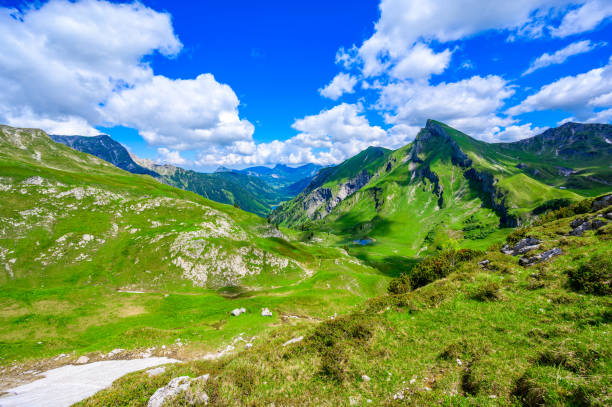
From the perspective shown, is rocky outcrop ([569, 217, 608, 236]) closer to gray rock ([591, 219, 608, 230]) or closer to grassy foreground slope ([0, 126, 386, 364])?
gray rock ([591, 219, 608, 230])

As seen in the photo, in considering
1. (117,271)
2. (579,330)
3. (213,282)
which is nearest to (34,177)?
(117,271)

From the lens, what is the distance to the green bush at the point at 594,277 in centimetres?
1678

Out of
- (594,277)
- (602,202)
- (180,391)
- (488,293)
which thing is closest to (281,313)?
(180,391)

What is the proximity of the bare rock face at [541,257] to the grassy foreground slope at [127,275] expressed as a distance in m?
43.3

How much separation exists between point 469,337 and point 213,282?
79.2 metres

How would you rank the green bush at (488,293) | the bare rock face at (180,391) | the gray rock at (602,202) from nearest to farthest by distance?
Answer: the bare rock face at (180,391) → the green bush at (488,293) → the gray rock at (602,202)

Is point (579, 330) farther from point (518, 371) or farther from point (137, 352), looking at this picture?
point (137, 352)

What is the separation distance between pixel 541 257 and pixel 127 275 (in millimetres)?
97957

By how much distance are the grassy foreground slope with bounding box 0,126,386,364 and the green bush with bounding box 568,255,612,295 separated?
44.6 metres

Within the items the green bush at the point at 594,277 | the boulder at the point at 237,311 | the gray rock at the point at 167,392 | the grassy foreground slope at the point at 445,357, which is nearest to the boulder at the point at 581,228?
the grassy foreground slope at the point at 445,357

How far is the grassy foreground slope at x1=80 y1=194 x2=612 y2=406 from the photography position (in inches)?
394

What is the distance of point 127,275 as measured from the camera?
72.1 meters

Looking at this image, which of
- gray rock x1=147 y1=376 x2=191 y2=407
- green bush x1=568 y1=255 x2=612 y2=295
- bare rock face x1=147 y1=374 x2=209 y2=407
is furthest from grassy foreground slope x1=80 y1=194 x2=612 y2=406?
gray rock x1=147 y1=376 x2=191 y2=407

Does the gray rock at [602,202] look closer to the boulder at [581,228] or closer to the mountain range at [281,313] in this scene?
the mountain range at [281,313]
